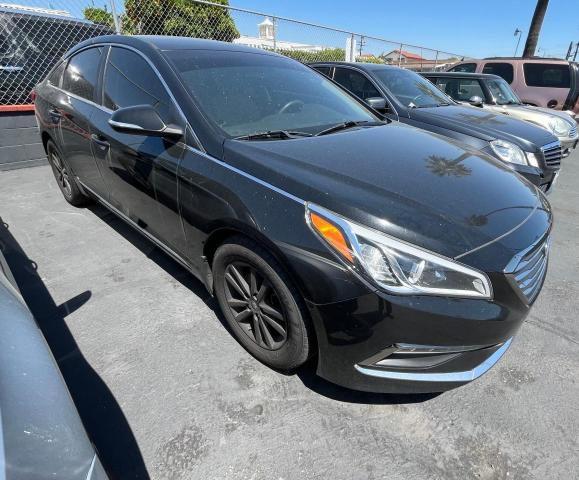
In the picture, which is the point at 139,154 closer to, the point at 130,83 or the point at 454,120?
the point at 130,83

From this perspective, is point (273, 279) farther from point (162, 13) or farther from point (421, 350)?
point (162, 13)

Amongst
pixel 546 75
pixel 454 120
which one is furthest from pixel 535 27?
pixel 454 120

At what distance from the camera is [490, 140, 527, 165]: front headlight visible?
3859 millimetres

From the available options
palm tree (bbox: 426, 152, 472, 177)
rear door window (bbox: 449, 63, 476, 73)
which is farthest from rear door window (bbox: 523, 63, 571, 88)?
palm tree (bbox: 426, 152, 472, 177)

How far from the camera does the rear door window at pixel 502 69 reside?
9.45 metres

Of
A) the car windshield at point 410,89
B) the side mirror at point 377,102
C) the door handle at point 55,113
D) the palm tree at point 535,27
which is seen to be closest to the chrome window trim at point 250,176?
the door handle at point 55,113

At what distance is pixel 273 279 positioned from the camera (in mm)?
1704

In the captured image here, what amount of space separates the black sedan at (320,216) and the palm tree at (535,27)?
15.1 m

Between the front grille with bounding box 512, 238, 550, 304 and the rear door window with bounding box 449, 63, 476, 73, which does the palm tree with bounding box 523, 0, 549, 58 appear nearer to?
the rear door window with bounding box 449, 63, 476, 73

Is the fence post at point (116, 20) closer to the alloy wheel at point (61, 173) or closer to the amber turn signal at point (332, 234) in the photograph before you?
the alloy wheel at point (61, 173)

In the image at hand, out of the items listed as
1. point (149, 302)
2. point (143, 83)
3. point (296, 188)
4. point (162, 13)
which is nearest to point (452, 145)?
point (296, 188)

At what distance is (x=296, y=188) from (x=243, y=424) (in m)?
1.12

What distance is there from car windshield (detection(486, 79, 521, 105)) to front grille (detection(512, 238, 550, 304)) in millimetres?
6017

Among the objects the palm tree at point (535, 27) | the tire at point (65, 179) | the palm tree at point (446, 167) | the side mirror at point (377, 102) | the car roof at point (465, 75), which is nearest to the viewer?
the palm tree at point (446, 167)
